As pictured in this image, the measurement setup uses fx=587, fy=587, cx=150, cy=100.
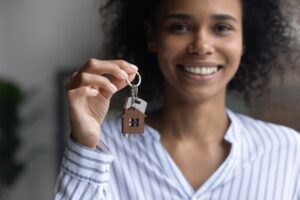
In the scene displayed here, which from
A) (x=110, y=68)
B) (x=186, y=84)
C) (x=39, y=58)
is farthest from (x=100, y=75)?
(x=39, y=58)

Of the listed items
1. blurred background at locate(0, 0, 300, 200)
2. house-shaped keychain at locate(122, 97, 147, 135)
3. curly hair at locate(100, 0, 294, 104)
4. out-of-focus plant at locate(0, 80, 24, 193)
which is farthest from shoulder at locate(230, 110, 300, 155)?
out-of-focus plant at locate(0, 80, 24, 193)

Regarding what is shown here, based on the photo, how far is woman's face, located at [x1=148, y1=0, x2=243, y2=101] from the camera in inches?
38.5

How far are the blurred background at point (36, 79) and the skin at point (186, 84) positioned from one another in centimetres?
96

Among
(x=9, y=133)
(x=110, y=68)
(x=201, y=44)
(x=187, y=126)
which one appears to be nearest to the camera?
(x=110, y=68)

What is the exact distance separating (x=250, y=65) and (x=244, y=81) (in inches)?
1.8

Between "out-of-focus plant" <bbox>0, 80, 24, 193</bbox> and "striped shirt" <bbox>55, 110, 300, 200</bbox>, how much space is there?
110 cm

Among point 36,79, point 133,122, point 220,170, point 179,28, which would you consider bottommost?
point 36,79

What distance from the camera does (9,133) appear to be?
215 cm

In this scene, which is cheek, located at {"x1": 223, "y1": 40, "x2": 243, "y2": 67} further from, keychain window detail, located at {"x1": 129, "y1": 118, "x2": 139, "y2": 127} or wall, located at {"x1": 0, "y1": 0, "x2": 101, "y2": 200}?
wall, located at {"x1": 0, "y1": 0, "x2": 101, "y2": 200}

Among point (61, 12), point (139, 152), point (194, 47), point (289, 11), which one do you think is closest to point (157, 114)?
point (139, 152)

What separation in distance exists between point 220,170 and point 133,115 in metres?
0.25

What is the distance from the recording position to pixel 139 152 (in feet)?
3.53

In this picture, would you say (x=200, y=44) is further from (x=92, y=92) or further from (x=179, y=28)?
(x=92, y=92)

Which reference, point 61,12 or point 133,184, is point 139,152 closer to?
point 133,184
